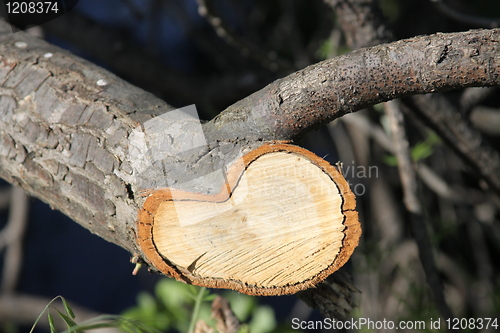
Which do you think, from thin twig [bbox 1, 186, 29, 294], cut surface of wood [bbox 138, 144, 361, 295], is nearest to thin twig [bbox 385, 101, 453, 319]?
cut surface of wood [bbox 138, 144, 361, 295]

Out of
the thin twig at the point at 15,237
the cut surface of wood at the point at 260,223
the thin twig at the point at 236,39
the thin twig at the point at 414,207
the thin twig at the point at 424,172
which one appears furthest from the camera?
the thin twig at the point at 15,237

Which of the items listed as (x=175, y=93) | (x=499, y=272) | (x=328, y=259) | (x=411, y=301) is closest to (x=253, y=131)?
(x=328, y=259)

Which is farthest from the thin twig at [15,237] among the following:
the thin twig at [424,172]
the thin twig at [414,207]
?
the thin twig at [414,207]

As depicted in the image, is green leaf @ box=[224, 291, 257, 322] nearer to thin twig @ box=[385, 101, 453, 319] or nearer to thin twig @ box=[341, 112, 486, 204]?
thin twig @ box=[385, 101, 453, 319]

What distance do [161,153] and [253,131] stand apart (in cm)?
14

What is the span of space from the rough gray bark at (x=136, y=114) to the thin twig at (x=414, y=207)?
1.34 feet

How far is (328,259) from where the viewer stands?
656mm

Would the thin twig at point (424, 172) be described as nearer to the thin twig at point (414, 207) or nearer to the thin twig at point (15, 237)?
the thin twig at point (414, 207)

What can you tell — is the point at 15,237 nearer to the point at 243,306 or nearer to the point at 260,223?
the point at 243,306

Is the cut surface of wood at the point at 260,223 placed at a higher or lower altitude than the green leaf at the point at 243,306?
higher

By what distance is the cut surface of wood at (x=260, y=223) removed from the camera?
62cm

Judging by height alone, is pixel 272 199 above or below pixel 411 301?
above

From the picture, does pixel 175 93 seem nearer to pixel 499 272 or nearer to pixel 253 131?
pixel 253 131

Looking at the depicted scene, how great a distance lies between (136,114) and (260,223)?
264mm
